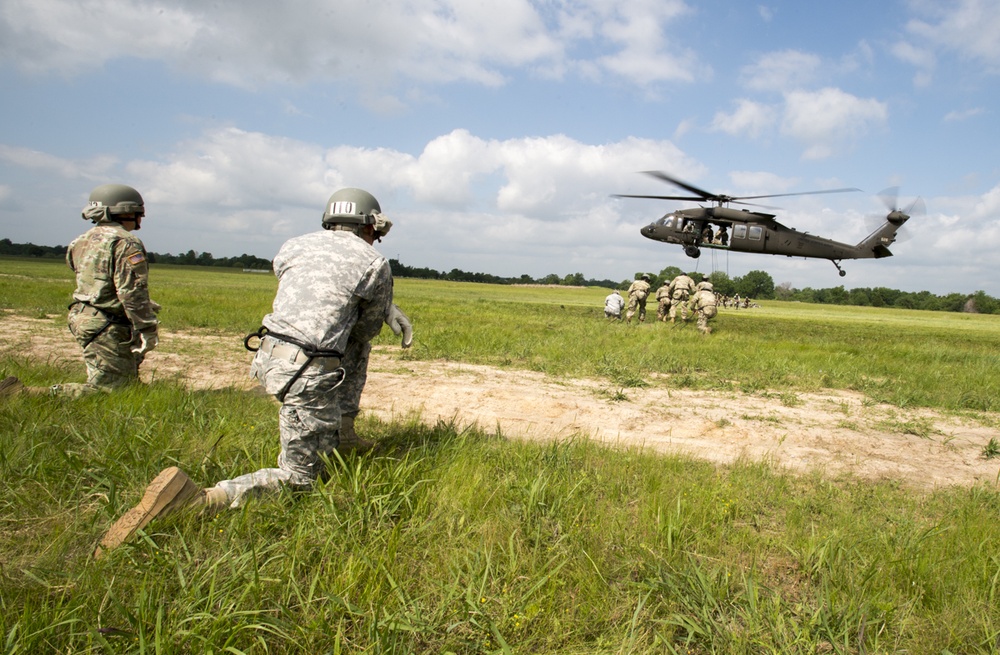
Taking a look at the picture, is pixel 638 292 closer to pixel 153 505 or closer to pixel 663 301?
pixel 663 301

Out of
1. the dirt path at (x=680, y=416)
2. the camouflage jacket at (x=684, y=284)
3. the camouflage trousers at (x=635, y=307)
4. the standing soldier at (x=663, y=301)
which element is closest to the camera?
the dirt path at (x=680, y=416)

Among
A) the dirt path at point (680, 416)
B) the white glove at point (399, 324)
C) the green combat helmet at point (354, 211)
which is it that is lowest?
the dirt path at point (680, 416)

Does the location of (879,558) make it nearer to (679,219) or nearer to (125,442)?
(125,442)

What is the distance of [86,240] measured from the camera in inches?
205

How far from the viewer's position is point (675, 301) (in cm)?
1902

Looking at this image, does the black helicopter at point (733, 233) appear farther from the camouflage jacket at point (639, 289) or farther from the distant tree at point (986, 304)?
the distant tree at point (986, 304)

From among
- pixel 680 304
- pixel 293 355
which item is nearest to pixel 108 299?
pixel 293 355

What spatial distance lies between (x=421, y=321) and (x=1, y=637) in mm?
13042

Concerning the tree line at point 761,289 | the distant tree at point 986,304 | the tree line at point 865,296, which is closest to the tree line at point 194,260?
the tree line at point 761,289

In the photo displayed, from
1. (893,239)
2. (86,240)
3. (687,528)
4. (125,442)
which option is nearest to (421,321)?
(86,240)

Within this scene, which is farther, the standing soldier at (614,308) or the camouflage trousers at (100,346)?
the standing soldier at (614,308)

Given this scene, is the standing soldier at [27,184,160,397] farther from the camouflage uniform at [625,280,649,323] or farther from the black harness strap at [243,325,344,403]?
the camouflage uniform at [625,280,649,323]

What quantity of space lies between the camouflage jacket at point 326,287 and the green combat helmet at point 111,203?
9.63 ft

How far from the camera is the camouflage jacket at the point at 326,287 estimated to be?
328 cm
